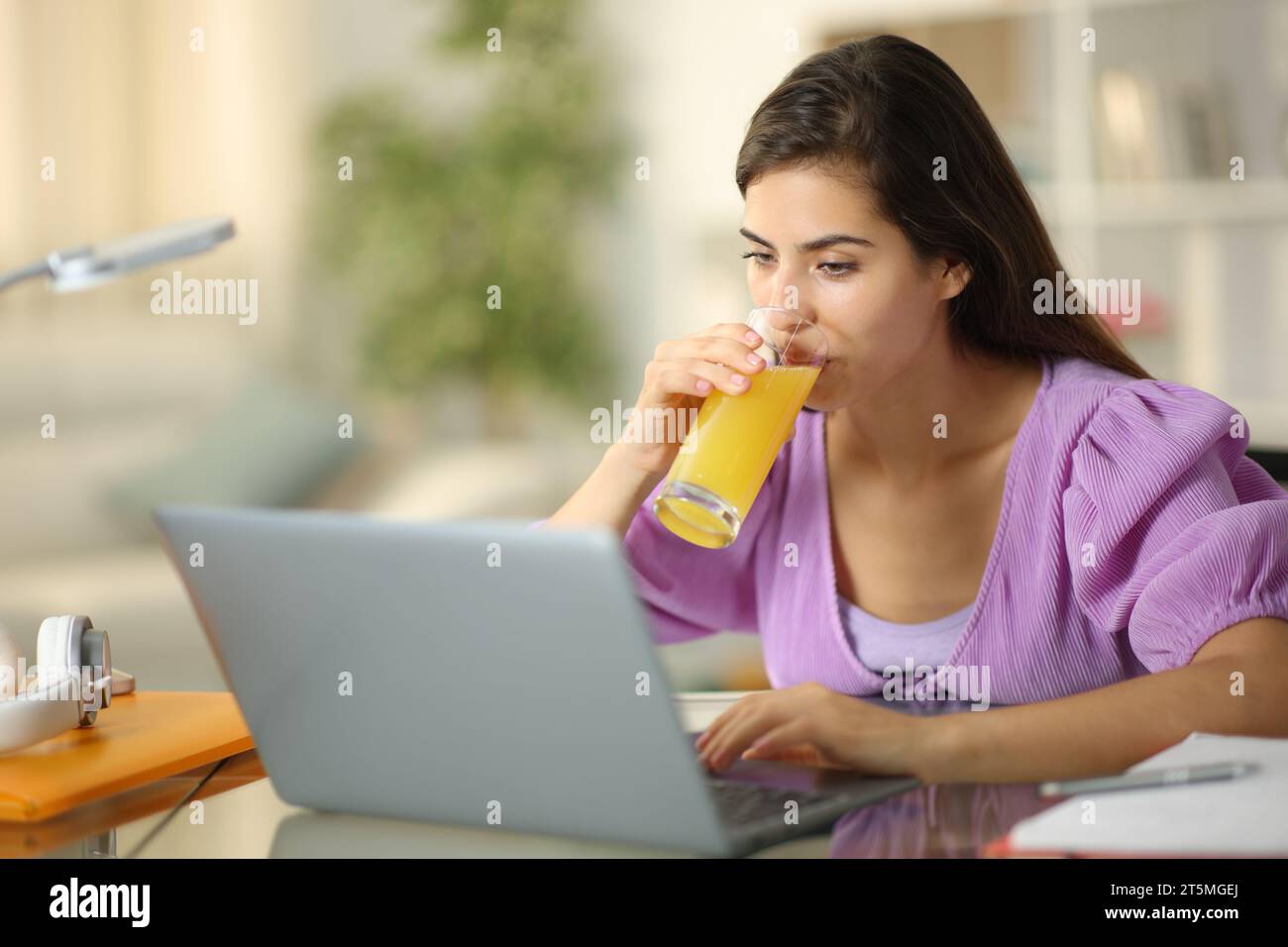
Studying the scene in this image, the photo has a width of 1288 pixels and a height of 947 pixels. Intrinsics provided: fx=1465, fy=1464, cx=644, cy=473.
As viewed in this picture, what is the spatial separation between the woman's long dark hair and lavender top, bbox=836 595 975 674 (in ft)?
1.00

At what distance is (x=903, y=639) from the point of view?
4.85 feet

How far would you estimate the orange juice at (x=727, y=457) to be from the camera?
1.28 m

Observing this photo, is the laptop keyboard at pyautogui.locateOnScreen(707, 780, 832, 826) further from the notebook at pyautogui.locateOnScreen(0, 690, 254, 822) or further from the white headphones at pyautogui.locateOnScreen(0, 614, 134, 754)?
the white headphones at pyautogui.locateOnScreen(0, 614, 134, 754)

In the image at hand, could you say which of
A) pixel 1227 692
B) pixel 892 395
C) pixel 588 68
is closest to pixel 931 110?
pixel 892 395

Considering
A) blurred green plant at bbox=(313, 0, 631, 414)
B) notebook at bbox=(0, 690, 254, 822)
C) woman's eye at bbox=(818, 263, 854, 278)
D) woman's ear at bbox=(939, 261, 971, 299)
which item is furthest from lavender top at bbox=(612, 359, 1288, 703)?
blurred green plant at bbox=(313, 0, 631, 414)

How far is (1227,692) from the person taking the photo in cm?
108

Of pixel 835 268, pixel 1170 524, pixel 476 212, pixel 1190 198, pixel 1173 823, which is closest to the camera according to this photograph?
pixel 1173 823

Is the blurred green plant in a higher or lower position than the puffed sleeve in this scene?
higher

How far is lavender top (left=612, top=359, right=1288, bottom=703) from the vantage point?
47.3 inches

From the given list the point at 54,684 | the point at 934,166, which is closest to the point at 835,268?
the point at 934,166

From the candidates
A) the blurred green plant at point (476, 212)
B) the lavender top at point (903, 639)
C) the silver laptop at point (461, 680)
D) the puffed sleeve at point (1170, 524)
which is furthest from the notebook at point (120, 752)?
the blurred green plant at point (476, 212)

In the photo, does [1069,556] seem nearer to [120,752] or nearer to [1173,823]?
[1173,823]

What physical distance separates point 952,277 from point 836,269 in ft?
0.58
